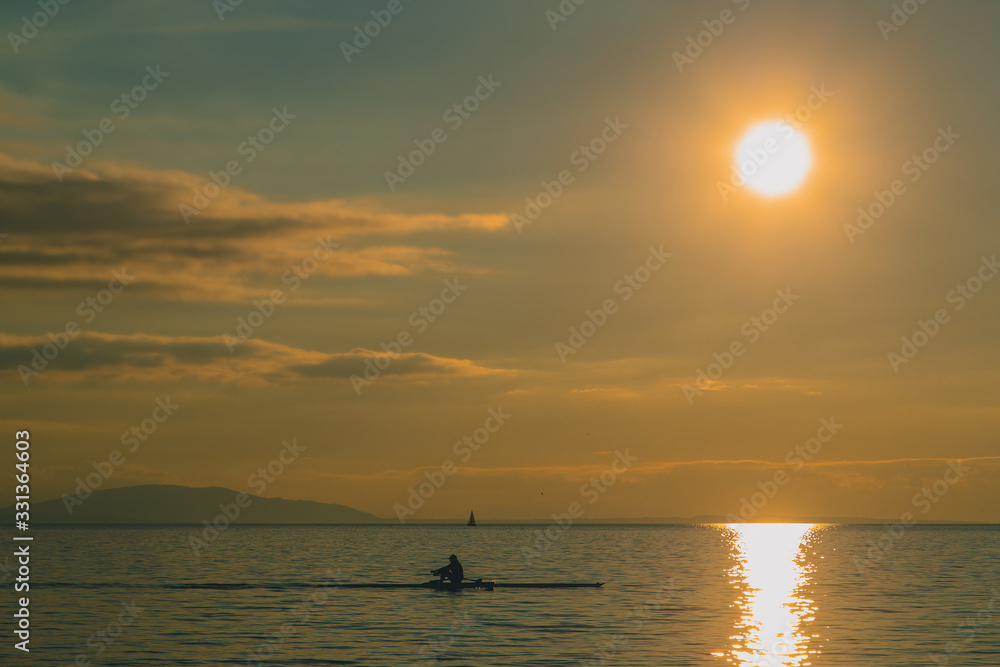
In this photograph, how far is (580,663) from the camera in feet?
134

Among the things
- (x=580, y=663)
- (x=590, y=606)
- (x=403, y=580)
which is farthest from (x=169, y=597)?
(x=580, y=663)

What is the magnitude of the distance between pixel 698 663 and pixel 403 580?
4798cm

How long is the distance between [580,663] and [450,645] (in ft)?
23.7

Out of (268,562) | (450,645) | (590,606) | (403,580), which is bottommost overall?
(450,645)

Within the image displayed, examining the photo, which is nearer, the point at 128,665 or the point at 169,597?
the point at 128,665

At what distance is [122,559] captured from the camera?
120 m

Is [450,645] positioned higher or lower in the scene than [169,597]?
lower

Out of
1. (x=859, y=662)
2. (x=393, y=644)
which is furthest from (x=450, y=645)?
(x=859, y=662)

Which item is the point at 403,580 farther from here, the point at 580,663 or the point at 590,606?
the point at 580,663

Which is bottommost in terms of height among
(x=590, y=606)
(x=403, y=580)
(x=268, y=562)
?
(x=590, y=606)

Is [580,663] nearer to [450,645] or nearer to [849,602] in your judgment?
[450,645]

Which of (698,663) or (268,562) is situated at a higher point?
(268,562)

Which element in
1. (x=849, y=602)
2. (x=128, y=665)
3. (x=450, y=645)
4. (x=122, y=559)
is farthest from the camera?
(x=122, y=559)

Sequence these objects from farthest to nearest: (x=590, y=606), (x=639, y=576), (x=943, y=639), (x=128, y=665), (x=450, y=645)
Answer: (x=639, y=576)
(x=590, y=606)
(x=943, y=639)
(x=450, y=645)
(x=128, y=665)
